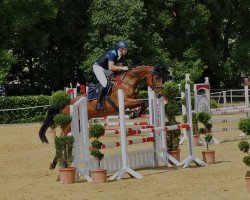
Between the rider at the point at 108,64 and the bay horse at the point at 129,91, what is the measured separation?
223 mm

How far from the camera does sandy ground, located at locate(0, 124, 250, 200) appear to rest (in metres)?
9.94

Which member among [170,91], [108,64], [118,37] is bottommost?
Result: [170,91]

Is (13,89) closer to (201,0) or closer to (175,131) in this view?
(201,0)

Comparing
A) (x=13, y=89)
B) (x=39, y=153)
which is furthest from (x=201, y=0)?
(x=39, y=153)

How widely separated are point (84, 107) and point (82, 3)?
98.0 ft

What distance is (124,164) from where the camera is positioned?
12.3 meters

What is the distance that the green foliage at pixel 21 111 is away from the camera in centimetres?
3225

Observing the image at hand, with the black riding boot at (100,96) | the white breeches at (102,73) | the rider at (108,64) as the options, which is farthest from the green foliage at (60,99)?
the black riding boot at (100,96)

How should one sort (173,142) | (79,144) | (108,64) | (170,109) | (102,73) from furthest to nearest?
(102,73)
(108,64)
(170,109)
(173,142)
(79,144)

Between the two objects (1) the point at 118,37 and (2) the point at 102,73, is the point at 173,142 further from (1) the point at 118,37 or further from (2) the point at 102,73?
(1) the point at 118,37

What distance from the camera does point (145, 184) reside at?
443 inches

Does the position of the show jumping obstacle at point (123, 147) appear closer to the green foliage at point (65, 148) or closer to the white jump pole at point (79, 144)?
the white jump pole at point (79, 144)

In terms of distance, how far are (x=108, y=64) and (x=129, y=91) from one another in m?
0.98

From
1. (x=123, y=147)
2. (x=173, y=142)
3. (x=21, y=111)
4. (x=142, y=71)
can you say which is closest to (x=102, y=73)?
(x=142, y=71)
